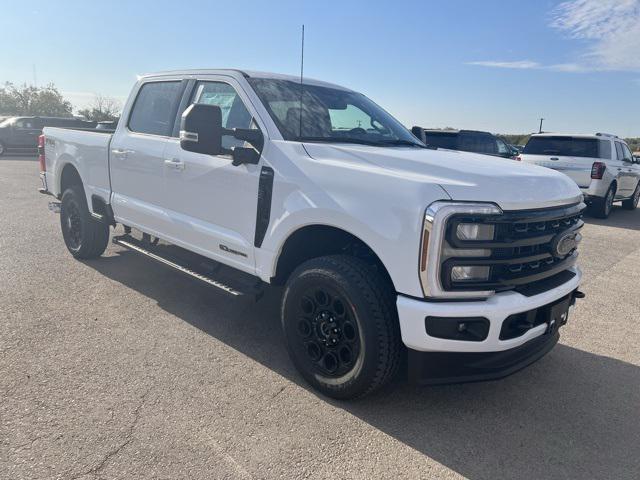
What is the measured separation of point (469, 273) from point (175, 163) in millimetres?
2594

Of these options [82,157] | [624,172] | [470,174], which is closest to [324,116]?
[470,174]

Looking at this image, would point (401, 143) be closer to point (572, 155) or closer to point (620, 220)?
point (572, 155)

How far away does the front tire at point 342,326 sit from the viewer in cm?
285

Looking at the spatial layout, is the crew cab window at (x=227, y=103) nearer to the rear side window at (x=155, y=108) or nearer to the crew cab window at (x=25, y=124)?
the rear side window at (x=155, y=108)

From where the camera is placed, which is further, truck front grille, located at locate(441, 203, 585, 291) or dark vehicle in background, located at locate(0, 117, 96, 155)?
dark vehicle in background, located at locate(0, 117, 96, 155)

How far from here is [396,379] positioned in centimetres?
354

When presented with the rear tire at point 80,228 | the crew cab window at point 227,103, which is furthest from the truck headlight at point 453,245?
the rear tire at point 80,228

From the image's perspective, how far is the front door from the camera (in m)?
3.64

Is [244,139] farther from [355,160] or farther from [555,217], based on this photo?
[555,217]

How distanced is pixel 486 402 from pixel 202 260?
2487 millimetres

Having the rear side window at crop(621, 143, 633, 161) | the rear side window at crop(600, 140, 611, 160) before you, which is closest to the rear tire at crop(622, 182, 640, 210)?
the rear side window at crop(621, 143, 633, 161)

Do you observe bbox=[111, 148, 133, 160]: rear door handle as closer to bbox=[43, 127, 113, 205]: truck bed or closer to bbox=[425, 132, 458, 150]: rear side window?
bbox=[43, 127, 113, 205]: truck bed

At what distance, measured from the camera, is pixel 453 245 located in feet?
8.51

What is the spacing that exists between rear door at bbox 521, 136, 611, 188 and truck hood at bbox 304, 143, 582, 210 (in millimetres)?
8725
